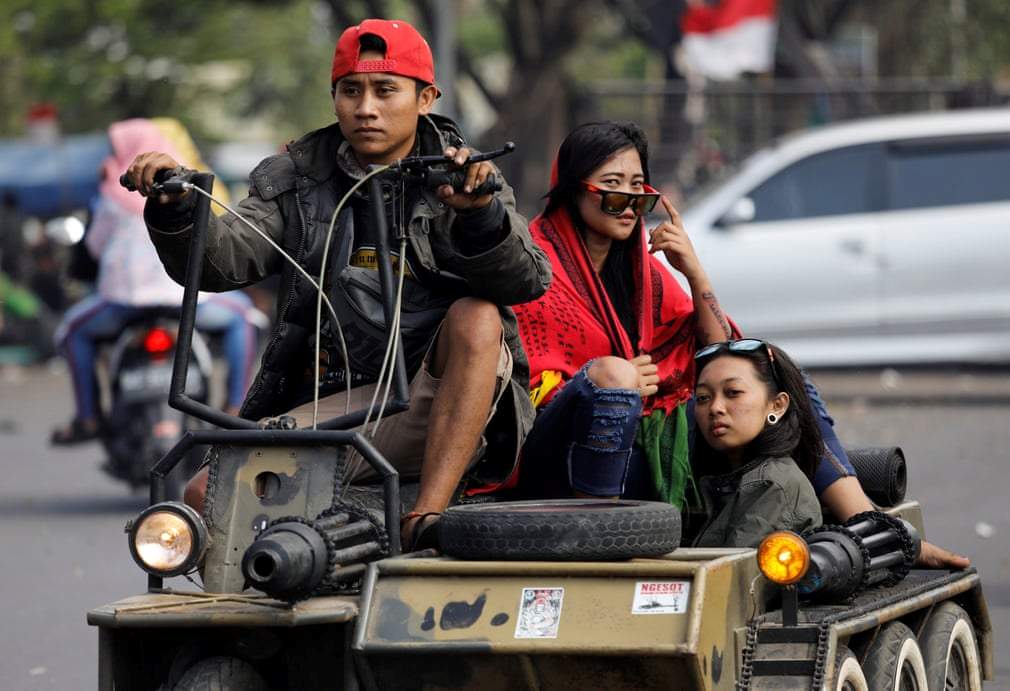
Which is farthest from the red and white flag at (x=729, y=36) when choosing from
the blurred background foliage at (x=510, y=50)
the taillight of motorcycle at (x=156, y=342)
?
the taillight of motorcycle at (x=156, y=342)

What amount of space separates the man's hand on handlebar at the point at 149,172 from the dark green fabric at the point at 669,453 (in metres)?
1.42

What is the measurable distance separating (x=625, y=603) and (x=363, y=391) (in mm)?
1255

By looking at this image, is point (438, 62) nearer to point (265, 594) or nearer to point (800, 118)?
point (800, 118)

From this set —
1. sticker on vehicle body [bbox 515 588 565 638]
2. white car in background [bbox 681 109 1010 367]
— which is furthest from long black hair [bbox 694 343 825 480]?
white car in background [bbox 681 109 1010 367]

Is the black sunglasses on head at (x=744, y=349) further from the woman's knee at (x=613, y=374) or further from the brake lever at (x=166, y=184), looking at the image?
the brake lever at (x=166, y=184)

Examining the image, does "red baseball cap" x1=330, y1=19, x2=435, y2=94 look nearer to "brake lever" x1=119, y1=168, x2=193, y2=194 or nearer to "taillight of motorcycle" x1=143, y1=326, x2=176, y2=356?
"brake lever" x1=119, y1=168, x2=193, y2=194

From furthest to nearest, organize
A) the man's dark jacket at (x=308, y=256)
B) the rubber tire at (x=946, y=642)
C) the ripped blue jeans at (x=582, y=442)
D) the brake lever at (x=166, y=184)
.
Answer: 1. the rubber tire at (x=946, y=642)
2. the ripped blue jeans at (x=582, y=442)
3. the man's dark jacket at (x=308, y=256)
4. the brake lever at (x=166, y=184)

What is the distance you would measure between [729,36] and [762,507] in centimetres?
1845

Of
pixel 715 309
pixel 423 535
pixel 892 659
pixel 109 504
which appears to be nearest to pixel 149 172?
pixel 423 535

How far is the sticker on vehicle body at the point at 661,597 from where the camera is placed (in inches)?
156

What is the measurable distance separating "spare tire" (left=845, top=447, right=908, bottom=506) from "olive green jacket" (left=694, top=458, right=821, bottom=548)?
2.21ft

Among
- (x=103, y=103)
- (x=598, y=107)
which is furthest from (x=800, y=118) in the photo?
(x=103, y=103)

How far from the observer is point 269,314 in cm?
2386

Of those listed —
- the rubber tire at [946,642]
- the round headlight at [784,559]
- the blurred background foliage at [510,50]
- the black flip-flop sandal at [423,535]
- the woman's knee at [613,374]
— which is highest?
the blurred background foliage at [510,50]
